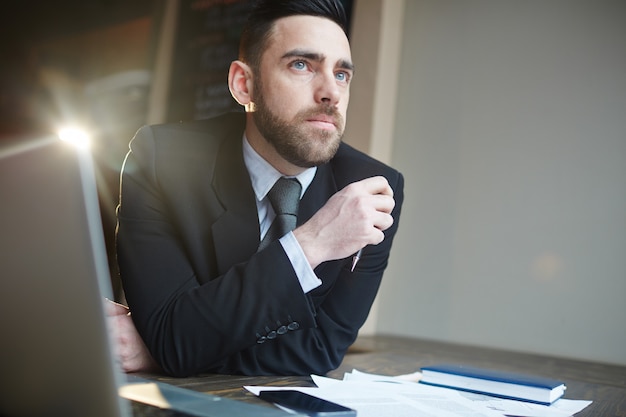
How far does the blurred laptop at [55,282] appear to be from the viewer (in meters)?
0.55

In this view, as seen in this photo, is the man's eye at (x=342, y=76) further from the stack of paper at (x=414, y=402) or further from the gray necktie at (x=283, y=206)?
the stack of paper at (x=414, y=402)

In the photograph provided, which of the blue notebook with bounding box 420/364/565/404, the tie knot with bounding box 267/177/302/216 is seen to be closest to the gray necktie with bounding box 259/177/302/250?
the tie knot with bounding box 267/177/302/216

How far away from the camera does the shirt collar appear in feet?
4.97

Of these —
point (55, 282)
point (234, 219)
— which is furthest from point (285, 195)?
point (55, 282)

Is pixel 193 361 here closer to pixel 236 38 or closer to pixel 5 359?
pixel 5 359

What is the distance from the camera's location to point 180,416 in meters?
0.73

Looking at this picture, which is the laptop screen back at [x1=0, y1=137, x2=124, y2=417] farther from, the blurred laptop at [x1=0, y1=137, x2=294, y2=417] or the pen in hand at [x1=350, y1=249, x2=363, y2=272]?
the pen in hand at [x1=350, y1=249, x2=363, y2=272]

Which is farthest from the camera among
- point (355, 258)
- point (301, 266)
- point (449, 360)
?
point (449, 360)

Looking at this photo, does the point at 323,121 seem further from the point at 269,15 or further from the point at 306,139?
the point at 269,15

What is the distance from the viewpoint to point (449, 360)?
6.91 ft

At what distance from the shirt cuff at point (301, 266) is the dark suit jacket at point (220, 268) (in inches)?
1.0

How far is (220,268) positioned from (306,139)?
34 cm

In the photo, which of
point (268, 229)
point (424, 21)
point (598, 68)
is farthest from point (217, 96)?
point (268, 229)

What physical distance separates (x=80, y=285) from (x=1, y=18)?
5.46m
